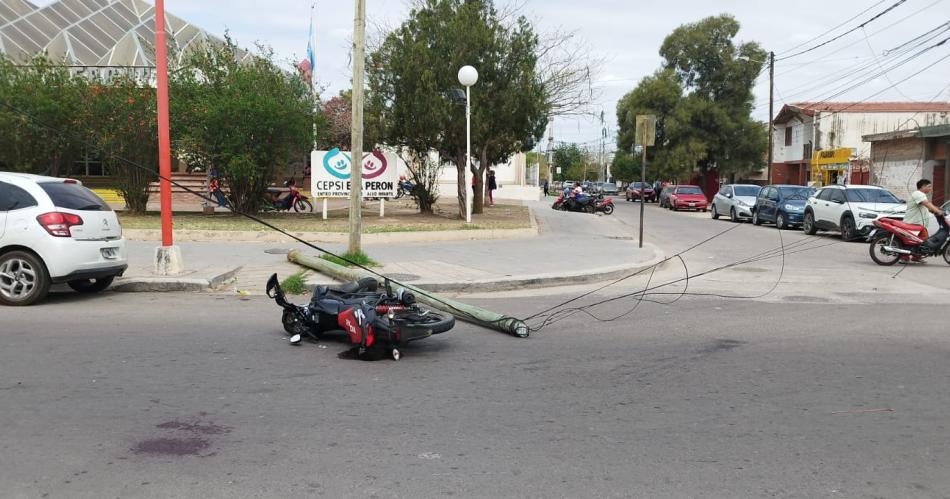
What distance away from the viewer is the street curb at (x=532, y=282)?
34.6 feet

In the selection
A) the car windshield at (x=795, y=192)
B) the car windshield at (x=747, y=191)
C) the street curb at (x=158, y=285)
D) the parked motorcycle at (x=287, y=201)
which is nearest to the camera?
the street curb at (x=158, y=285)

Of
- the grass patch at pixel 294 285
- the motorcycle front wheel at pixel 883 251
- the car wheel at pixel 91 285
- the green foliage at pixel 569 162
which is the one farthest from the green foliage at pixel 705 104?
the green foliage at pixel 569 162

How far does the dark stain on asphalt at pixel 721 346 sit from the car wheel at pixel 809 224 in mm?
16219

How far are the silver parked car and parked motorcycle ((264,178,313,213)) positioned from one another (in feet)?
54.1

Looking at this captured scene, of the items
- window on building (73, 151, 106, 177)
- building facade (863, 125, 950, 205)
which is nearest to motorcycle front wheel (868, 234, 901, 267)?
building facade (863, 125, 950, 205)

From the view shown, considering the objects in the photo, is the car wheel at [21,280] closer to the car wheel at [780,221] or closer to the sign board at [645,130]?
the sign board at [645,130]

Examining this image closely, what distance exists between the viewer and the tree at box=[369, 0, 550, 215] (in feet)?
69.9

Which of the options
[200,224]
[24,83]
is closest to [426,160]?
[200,224]

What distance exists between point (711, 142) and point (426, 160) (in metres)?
31.7

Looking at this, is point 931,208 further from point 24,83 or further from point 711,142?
point 711,142

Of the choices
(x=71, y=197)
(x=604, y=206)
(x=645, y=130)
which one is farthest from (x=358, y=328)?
(x=604, y=206)

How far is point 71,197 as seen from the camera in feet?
30.1

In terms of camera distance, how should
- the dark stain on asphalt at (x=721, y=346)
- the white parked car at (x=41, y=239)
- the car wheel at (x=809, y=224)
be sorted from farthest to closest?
the car wheel at (x=809, y=224) → the white parked car at (x=41, y=239) → the dark stain on asphalt at (x=721, y=346)

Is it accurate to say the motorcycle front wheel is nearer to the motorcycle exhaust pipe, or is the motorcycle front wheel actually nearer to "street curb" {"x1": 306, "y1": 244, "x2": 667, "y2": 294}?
the motorcycle exhaust pipe
